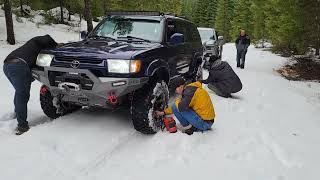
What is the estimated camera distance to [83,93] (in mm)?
6082

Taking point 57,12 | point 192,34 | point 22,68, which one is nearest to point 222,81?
point 192,34

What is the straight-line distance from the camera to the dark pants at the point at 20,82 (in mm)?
6496

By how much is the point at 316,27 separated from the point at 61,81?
15.3 meters

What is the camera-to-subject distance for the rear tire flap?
6328 mm

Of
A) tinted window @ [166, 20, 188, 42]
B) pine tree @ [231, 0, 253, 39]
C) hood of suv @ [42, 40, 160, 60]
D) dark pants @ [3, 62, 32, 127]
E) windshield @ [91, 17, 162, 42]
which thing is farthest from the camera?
pine tree @ [231, 0, 253, 39]

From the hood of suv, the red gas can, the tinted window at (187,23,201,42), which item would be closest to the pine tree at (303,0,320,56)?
the tinted window at (187,23,201,42)

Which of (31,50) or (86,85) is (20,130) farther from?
(86,85)

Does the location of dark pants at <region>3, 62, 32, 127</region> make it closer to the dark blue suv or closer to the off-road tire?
the dark blue suv

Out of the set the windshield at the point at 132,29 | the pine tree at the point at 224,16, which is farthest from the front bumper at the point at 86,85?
the pine tree at the point at 224,16

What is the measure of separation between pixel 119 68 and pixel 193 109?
5.35 ft

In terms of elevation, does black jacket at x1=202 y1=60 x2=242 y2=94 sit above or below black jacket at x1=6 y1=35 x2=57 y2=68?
below

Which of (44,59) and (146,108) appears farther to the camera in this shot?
(44,59)

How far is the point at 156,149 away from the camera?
235 inches

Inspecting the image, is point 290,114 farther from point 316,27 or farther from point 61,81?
point 316,27
